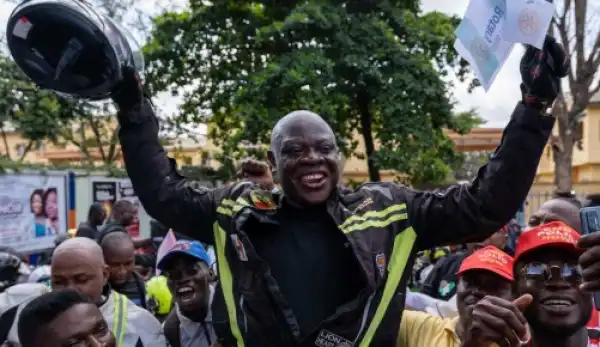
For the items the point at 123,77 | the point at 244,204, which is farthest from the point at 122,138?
the point at 244,204

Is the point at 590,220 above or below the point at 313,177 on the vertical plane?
below

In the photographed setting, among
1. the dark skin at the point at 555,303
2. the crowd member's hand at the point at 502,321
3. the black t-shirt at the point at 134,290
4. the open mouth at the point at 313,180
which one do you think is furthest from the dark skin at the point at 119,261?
the crowd member's hand at the point at 502,321

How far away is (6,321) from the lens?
3.02 metres

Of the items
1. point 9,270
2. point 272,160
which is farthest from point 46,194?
point 272,160

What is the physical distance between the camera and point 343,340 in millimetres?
2139

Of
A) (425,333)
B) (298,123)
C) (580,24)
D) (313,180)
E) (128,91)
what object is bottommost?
(425,333)

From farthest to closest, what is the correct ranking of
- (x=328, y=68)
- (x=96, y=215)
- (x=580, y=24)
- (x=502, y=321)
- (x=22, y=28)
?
(x=580, y=24) → (x=328, y=68) → (x=96, y=215) → (x=22, y=28) → (x=502, y=321)

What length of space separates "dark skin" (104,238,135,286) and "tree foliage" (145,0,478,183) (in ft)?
Answer: 29.2

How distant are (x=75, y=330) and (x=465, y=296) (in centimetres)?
152

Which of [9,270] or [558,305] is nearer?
[558,305]

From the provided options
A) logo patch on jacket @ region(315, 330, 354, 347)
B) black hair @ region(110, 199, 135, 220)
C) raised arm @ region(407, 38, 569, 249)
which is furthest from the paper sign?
black hair @ region(110, 199, 135, 220)

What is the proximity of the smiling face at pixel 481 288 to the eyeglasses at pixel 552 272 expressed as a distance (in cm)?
28

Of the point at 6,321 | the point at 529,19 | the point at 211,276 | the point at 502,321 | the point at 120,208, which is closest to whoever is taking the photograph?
the point at 502,321

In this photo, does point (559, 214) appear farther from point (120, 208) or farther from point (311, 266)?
point (120, 208)
